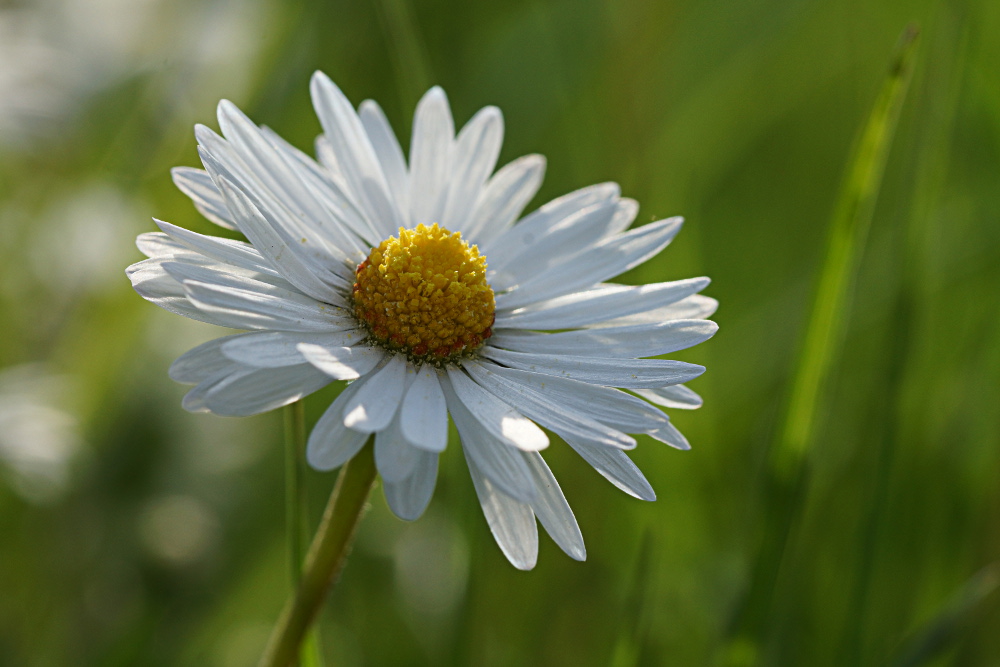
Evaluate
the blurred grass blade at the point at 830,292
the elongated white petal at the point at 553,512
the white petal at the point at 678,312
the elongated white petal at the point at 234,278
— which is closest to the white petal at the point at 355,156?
the elongated white petal at the point at 234,278

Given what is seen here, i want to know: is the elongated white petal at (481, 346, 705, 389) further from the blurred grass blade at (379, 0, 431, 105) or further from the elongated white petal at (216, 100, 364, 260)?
the blurred grass blade at (379, 0, 431, 105)

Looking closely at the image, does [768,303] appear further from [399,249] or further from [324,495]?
[399,249]

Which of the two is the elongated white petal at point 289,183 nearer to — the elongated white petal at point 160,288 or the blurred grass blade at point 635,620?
the elongated white petal at point 160,288

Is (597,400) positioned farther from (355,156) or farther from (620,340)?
(355,156)

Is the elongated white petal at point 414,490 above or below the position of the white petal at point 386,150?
below

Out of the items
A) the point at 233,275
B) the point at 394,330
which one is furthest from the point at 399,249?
the point at 233,275

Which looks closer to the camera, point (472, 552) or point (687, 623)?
point (472, 552)
